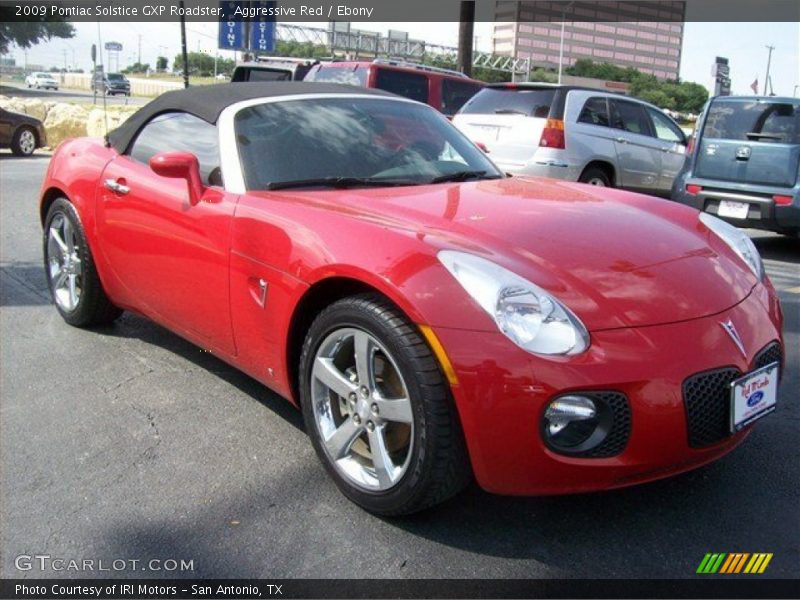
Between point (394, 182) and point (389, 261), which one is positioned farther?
point (394, 182)

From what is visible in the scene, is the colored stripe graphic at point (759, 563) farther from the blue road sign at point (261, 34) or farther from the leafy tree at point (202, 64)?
the leafy tree at point (202, 64)

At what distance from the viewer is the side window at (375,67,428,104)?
11.3m

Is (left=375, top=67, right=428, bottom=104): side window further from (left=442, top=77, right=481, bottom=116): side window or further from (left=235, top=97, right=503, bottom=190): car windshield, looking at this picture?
(left=235, top=97, right=503, bottom=190): car windshield

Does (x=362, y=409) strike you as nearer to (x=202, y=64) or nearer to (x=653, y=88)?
(x=202, y=64)

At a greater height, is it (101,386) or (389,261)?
(389,261)

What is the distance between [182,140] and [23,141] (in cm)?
1411

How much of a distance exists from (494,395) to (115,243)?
2487mm

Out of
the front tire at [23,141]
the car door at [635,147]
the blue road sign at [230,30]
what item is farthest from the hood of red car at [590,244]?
the front tire at [23,141]

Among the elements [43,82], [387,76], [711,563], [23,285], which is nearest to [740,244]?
[711,563]

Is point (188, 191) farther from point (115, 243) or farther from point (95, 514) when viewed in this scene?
point (95, 514)

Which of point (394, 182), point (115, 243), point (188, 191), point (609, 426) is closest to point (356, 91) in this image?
point (394, 182)

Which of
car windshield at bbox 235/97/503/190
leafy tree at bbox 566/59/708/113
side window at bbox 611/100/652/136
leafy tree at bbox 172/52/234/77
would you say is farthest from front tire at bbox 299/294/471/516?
leafy tree at bbox 566/59/708/113

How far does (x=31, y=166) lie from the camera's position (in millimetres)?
14141

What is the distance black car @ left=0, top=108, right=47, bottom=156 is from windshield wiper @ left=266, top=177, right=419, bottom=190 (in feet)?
48.4
